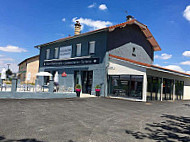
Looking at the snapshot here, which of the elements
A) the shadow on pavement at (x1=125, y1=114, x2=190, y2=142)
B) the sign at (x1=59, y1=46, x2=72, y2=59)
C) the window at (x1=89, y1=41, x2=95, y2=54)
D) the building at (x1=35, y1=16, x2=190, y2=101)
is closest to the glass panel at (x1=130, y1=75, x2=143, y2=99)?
the building at (x1=35, y1=16, x2=190, y2=101)

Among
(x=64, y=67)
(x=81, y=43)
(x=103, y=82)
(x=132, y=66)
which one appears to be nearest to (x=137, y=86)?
(x=132, y=66)

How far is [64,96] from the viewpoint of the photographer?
13555 mm

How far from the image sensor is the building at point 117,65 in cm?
1356

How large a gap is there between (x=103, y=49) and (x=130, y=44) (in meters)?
4.30

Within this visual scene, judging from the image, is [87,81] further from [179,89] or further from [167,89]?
[179,89]

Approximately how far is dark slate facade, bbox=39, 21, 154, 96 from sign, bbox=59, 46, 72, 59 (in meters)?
0.49

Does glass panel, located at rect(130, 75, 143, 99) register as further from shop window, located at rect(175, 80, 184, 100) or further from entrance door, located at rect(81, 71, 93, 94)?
shop window, located at rect(175, 80, 184, 100)

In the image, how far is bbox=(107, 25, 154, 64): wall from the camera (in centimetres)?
1589

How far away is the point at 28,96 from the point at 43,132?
26.5 ft

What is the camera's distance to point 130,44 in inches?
707

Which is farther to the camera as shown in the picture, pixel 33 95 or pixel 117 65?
pixel 117 65

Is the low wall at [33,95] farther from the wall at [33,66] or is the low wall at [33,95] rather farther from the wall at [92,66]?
the wall at [33,66]

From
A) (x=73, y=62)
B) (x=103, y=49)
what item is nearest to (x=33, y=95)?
(x=73, y=62)

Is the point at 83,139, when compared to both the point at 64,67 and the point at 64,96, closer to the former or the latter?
the point at 64,96
